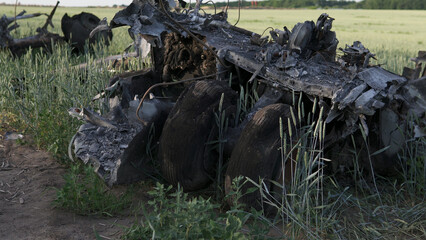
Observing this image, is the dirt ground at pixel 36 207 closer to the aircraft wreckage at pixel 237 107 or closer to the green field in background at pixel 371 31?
the aircraft wreckage at pixel 237 107

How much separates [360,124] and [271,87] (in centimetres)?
86

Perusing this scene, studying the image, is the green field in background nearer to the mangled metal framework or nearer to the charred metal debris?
the mangled metal framework

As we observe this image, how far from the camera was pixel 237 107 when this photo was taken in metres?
3.92

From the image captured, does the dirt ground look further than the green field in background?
No

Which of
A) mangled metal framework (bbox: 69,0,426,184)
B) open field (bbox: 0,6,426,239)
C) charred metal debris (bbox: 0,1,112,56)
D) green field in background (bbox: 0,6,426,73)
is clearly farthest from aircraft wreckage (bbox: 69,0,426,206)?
charred metal debris (bbox: 0,1,112,56)

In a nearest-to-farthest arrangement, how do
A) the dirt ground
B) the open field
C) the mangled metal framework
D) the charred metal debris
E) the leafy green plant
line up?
the open field → the dirt ground → the leafy green plant → the mangled metal framework → the charred metal debris

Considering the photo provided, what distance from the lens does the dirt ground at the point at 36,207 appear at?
317 centimetres

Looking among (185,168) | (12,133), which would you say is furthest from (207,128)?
(12,133)

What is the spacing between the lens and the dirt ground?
10.4 ft

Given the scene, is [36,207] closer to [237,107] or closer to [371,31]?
[237,107]

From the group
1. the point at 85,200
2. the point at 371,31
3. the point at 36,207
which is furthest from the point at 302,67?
the point at 371,31

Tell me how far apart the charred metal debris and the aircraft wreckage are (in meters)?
5.10

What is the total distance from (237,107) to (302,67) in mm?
661

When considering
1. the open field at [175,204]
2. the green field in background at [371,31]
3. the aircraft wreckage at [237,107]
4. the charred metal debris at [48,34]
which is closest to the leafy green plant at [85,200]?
the open field at [175,204]
